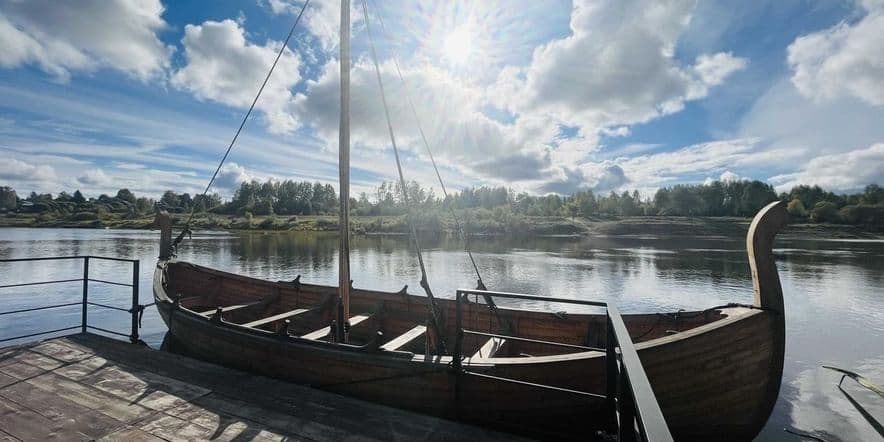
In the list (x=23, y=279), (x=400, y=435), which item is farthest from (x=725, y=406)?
(x=23, y=279)

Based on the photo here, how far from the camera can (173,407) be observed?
3373mm

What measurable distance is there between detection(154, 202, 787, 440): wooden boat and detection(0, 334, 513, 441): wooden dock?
23cm

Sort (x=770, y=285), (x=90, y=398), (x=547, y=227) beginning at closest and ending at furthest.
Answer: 1. (x=90, y=398)
2. (x=770, y=285)
3. (x=547, y=227)

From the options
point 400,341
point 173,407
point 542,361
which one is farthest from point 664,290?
point 173,407

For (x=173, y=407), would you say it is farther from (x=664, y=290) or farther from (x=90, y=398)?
(x=664, y=290)

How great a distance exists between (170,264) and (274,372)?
249 inches

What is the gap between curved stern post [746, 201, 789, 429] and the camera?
436 cm

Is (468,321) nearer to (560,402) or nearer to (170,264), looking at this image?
(560,402)

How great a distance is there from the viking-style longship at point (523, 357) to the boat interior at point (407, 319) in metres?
0.02

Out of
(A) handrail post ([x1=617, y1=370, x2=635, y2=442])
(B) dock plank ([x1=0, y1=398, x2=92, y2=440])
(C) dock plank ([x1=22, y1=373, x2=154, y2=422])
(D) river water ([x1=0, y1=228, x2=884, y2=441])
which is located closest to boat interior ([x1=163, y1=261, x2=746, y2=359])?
(C) dock plank ([x1=22, y1=373, x2=154, y2=422])

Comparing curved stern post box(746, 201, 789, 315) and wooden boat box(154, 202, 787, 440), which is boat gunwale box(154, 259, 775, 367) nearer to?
wooden boat box(154, 202, 787, 440)

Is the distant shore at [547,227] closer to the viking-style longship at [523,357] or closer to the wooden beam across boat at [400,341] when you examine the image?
the viking-style longship at [523,357]

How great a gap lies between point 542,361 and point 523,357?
2.00 feet

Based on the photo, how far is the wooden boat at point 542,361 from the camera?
3.36m
